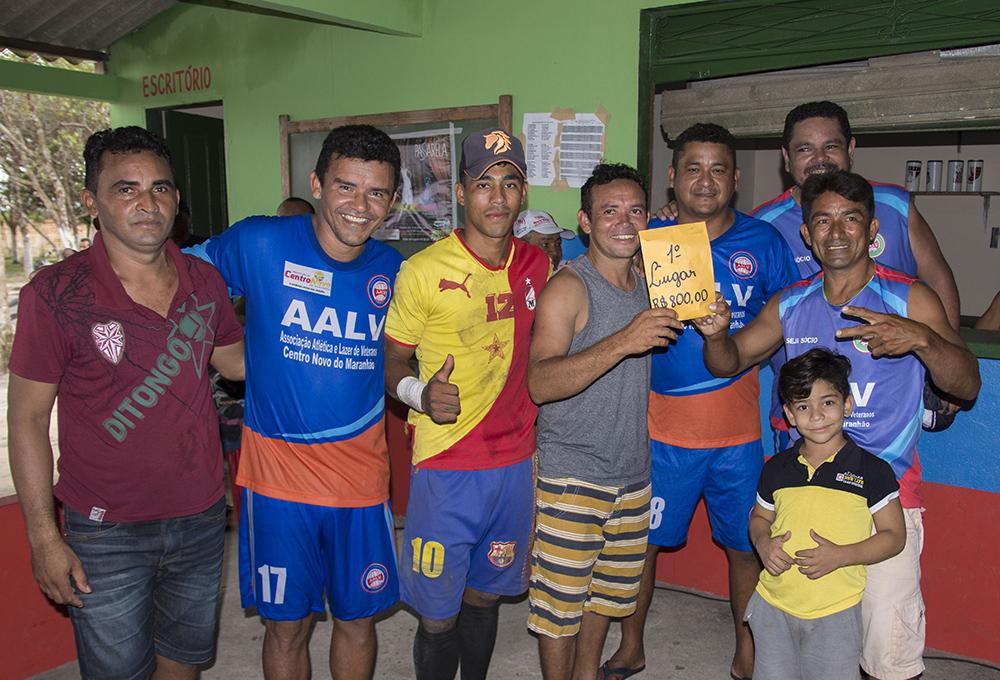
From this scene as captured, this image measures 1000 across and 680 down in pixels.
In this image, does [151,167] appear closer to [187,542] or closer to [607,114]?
[187,542]

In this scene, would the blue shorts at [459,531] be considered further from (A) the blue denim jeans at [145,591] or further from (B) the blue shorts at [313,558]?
(A) the blue denim jeans at [145,591]

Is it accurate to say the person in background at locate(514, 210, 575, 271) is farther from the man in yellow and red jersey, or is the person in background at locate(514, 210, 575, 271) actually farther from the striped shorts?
the striped shorts

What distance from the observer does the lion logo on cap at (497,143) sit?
8.86 ft

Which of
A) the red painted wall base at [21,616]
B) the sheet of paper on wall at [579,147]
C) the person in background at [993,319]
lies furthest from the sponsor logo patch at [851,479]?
the red painted wall base at [21,616]

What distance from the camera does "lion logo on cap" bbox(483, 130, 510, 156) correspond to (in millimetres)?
2699

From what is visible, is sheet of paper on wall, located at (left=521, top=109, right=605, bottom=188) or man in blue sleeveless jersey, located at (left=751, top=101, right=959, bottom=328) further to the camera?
sheet of paper on wall, located at (left=521, top=109, right=605, bottom=188)

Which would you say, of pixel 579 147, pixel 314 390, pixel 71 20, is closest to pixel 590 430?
pixel 314 390

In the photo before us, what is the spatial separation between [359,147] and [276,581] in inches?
57.4

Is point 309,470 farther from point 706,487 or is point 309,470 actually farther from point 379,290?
point 706,487

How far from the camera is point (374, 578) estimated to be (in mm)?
2768

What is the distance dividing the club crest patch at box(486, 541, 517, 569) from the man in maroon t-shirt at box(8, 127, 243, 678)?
96 centimetres

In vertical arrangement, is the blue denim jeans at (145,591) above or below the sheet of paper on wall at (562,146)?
below

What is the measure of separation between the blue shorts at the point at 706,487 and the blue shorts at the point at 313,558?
1083 millimetres

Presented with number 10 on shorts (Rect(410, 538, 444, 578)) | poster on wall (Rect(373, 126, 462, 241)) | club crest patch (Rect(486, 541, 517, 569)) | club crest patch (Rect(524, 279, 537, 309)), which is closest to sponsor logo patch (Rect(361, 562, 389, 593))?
number 10 on shorts (Rect(410, 538, 444, 578))
